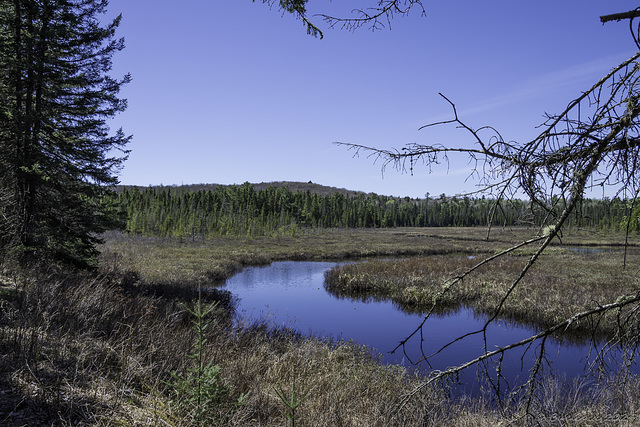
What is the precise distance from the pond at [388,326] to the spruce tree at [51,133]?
6.20 metres

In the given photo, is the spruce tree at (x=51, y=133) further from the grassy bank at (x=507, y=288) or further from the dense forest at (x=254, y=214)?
the dense forest at (x=254, y=214)

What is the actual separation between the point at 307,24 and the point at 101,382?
13.8ft

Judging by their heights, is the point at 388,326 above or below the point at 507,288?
below

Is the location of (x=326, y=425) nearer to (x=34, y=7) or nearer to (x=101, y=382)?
(x=101, y=382)

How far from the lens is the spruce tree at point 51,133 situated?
10.7 meters

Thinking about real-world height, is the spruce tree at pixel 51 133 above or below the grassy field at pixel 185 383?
above

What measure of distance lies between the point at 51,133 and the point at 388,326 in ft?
44.4

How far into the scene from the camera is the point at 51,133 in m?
11.8

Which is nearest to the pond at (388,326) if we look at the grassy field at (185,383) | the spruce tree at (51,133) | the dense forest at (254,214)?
the grassy field at (185,383)

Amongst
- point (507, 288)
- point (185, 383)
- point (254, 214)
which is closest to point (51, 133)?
point (185, 383)

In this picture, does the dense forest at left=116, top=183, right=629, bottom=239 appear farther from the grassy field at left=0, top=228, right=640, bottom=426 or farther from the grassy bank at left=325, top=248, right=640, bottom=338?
the grassy field at left=0, top=228, right=640, bottom=426

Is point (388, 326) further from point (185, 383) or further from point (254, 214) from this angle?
point (254, 214)

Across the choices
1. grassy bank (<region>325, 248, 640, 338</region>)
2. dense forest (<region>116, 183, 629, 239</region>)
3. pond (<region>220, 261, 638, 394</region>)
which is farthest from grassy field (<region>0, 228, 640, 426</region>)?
dense forest (<region>116, 183, 629, 239</region>)

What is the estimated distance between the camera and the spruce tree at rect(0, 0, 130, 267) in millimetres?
10703
